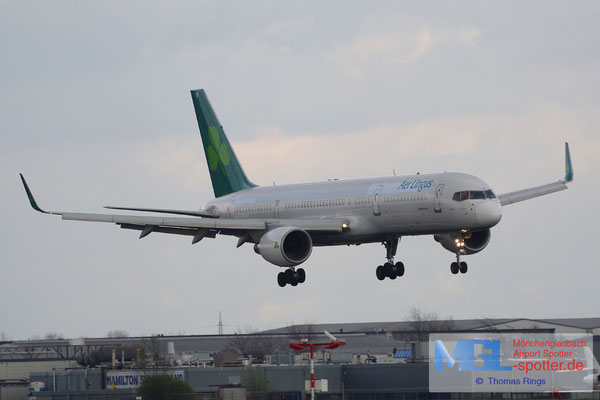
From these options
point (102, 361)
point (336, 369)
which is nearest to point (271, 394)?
point (336, 369)

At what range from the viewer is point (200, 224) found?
77500 millimetres

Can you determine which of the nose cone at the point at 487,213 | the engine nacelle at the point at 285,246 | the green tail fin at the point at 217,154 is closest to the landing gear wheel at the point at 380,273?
the engine nacelle at the point at 285,246

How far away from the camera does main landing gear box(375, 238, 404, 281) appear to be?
79.6 m

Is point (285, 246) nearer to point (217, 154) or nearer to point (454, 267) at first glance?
point (454, 267)

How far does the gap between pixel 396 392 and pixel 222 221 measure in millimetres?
16435

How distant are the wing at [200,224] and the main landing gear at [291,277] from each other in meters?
3.09

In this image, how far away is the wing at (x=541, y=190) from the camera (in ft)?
268

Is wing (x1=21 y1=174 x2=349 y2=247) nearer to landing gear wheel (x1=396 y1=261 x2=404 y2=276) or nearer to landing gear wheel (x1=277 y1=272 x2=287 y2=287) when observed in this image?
landing gear wheel (x1=277 y1=272 x2=287 y2=287)

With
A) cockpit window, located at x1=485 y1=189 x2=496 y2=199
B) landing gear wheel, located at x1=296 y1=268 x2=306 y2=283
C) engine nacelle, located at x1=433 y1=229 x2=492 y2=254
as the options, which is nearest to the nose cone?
cockpit window, located at x1=485 y1=189 x2=496 y2=199

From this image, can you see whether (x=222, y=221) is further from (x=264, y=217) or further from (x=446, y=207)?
(x=446, y=207)

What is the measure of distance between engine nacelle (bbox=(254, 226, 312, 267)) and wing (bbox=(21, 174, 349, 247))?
783mm

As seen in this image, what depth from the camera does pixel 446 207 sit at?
2761 inches

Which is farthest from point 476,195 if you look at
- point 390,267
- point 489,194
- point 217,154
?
point 217,154

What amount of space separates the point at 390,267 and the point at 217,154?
20153 millimetres
